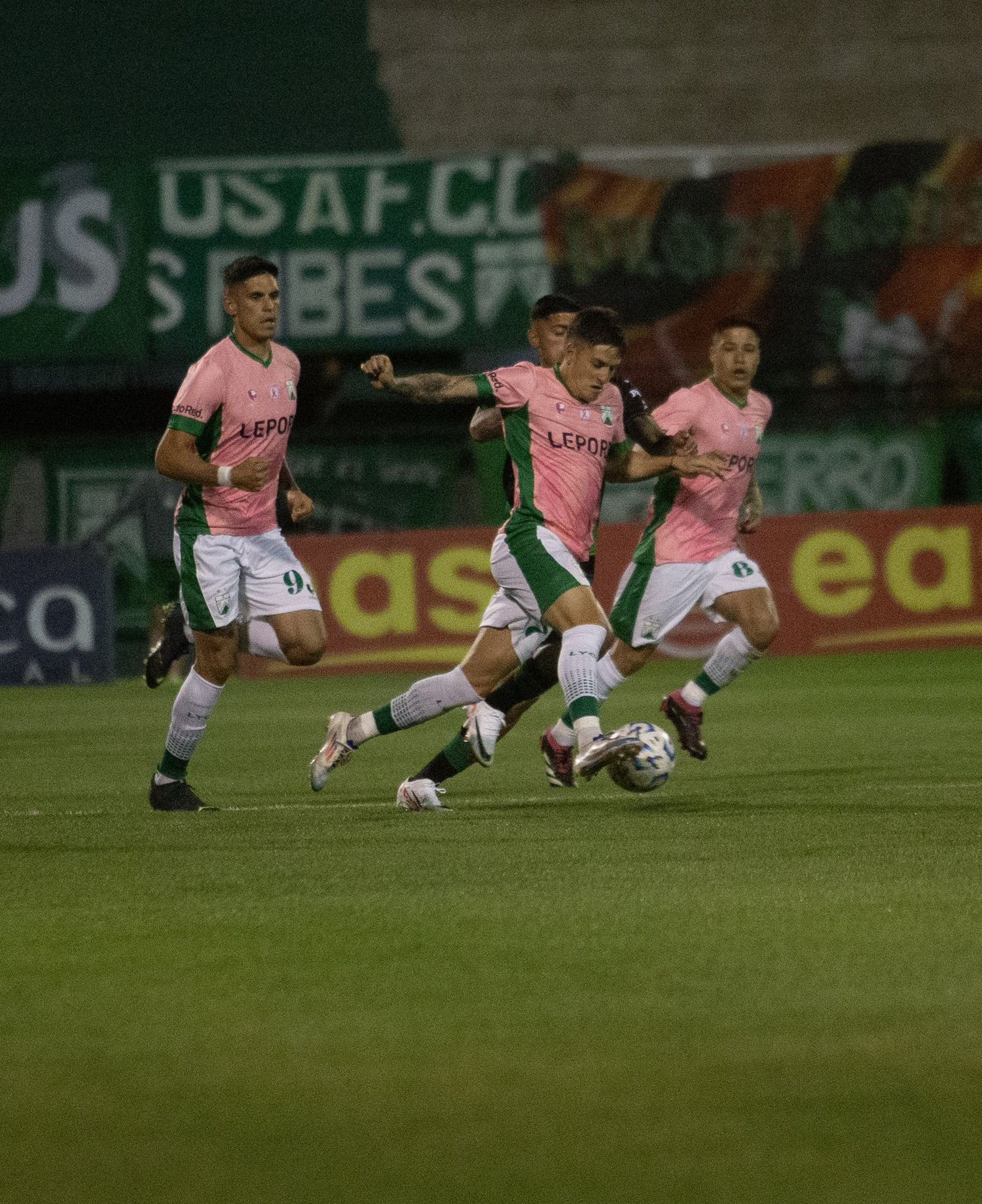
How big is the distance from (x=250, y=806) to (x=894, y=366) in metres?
12.7

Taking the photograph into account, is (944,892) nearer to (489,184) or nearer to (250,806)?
(250,806)

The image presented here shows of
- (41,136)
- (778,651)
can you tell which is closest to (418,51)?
(41,136)

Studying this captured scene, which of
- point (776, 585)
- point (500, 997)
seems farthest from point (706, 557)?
point (776, 585)

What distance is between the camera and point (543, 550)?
8.00 m

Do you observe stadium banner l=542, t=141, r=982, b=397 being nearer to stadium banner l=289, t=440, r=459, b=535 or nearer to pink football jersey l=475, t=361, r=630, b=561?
stadium banner l=289, t=440, r=459, b=535

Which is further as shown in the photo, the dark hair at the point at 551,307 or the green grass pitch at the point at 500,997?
the dark hair at the point at 551,307

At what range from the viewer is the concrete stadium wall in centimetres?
2316

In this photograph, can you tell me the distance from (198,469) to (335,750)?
116cm

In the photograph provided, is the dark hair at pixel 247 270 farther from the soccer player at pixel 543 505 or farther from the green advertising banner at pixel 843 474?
the green advertising banner at pixel 843 474

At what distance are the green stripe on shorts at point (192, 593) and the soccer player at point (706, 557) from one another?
2.17 meters

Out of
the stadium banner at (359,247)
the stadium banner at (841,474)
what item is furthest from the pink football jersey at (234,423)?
the stadium banner at (841,474)

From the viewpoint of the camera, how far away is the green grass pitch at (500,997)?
3545 mm

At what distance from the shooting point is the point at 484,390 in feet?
26.1

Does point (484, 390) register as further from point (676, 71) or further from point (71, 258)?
point (676, 71)
